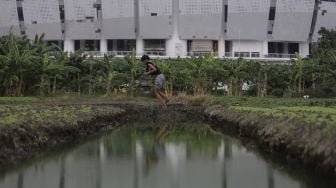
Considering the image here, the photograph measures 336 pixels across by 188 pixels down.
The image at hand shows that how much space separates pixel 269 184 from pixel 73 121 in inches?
343

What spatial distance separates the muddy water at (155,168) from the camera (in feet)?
31.8

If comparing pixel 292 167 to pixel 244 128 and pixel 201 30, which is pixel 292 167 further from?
pixel 201 30

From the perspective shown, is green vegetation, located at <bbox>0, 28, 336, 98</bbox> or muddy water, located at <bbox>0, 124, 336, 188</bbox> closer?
muddy water, located at <bbox>0, 124, 336, 188</bbox>

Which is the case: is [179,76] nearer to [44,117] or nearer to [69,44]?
[44,117]

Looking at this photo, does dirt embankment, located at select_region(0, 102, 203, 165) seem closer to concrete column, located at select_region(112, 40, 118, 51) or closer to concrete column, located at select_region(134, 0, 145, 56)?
concrete column, located at select_region(134, 0, 145, 56)

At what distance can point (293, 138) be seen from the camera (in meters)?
11.9

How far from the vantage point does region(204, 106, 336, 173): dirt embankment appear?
9680 mm

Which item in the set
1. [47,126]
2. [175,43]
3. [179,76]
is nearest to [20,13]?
[175,43]

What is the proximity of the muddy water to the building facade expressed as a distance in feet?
232

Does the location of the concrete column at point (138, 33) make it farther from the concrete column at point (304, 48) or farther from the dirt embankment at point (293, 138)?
the dirt embankment at point (293, 138)

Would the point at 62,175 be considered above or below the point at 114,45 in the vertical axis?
below

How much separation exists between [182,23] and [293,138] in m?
76.8

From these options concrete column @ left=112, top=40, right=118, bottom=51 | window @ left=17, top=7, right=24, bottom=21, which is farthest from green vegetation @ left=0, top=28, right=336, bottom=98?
window @ left=17, top=7, right=24, bottom=21

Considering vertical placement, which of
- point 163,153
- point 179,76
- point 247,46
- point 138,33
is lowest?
point 163,153
